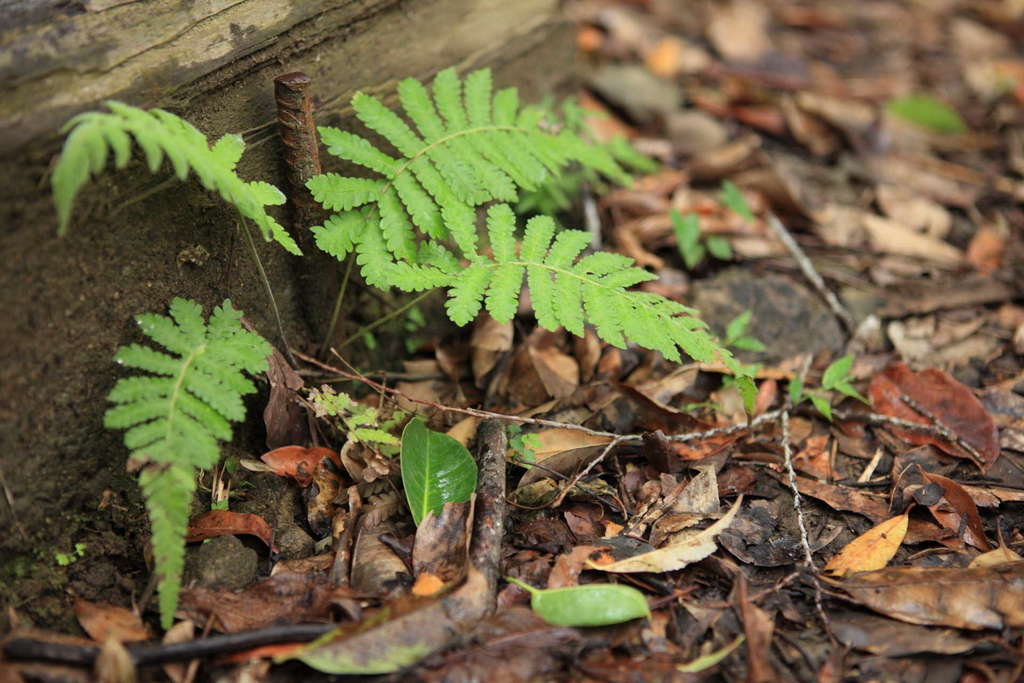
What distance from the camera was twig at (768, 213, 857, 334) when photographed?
335cm

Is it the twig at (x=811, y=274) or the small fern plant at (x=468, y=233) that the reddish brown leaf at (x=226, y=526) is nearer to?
the small fern plant at (x=468, y=233)

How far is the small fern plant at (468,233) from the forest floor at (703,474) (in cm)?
37

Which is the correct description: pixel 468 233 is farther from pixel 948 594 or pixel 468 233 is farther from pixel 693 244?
pixel 948 594

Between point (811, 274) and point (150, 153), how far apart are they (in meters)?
2.61

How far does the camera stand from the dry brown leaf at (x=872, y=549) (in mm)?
2350

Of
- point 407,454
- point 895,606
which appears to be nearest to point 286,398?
point 407,454

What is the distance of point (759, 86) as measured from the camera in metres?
4.94

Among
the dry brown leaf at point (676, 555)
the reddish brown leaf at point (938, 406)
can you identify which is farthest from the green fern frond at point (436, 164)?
the reddish brown leaf at point (938, 406)

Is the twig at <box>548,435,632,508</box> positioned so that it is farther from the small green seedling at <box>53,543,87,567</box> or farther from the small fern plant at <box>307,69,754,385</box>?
the small green seedling at <box>53,543,87,567</box>

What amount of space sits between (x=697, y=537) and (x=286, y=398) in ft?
4.03

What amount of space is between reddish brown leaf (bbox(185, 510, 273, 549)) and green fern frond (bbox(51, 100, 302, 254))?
752 mm

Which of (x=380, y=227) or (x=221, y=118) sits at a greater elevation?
(x=221, y=118)

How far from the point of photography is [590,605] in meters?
2.10

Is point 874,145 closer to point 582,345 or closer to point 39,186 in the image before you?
point 582,345
